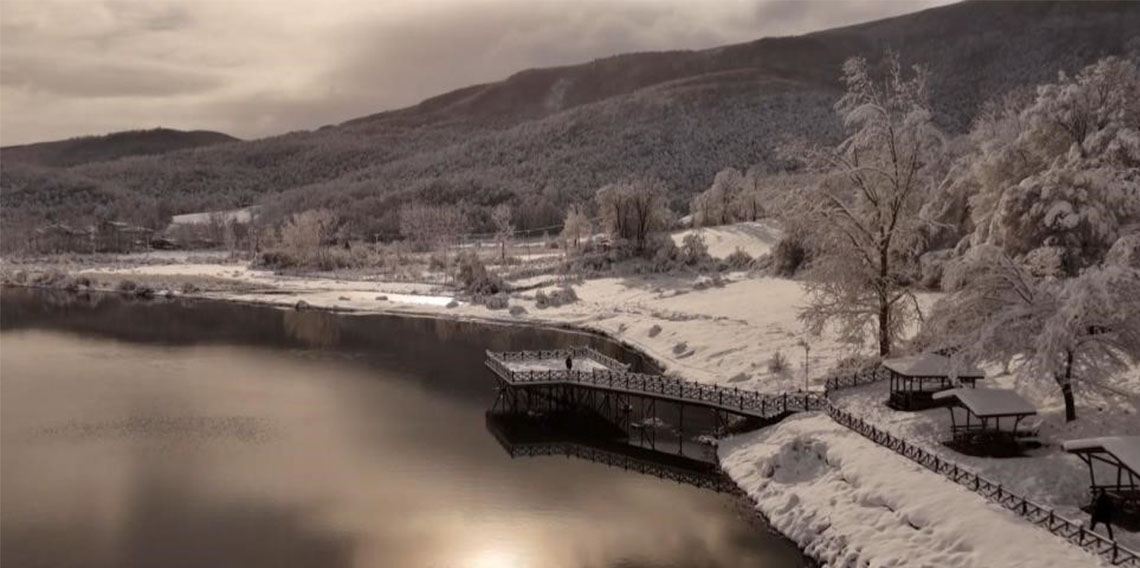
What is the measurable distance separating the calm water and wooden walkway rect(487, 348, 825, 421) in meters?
2.98

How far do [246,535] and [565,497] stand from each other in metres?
12.3

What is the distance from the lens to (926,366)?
38.5 metres

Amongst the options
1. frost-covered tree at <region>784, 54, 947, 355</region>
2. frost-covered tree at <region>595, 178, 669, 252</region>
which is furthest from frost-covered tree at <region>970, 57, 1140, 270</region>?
frost-covered tree at <region>595, 178, 669, 252</region>

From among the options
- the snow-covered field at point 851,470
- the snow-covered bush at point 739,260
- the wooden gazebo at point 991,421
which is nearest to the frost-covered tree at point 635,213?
the snow-covered bush at point 739,260

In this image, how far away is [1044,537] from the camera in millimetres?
25312

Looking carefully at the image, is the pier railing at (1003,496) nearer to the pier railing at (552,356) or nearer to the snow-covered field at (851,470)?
the snow-covered field at (851,470)

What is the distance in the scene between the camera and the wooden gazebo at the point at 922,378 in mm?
37994

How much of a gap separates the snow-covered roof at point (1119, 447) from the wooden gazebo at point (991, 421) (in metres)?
5.08

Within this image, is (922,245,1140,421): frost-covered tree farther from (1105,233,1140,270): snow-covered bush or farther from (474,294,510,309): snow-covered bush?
(474,294,510,309): snow-covered bush

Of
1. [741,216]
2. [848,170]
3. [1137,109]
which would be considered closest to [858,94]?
[848,170]

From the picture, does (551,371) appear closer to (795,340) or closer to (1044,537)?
(795,340)

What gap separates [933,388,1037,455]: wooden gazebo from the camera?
106ft

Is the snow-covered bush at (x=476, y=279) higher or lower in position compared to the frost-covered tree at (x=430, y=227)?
lower

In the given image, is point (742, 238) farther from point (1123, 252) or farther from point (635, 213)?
point (1123, 252)
